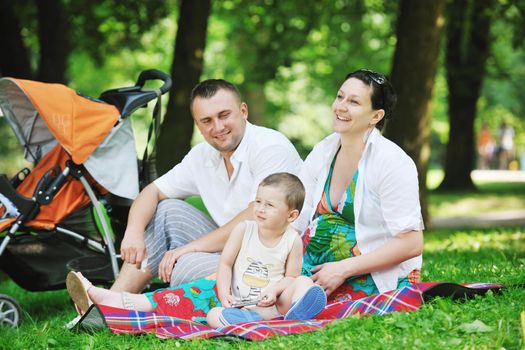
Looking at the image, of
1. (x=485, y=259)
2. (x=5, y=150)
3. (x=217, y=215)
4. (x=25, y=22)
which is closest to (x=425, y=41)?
(x=485, y=259)

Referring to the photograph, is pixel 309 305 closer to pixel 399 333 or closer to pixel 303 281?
pixel 303 281

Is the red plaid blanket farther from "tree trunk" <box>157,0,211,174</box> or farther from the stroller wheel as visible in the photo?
"tree trunk" <box>157,0,211,174</box>

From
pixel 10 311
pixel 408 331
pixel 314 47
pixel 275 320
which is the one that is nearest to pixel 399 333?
pixel 408 331

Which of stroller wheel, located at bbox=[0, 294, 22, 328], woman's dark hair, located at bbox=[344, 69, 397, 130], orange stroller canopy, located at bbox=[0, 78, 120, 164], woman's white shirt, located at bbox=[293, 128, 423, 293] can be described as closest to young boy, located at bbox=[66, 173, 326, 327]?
woman's white shirt, located at bbox=[293, 128, 423, 293]

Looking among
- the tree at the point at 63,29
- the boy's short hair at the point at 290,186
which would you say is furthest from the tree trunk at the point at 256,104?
the boy's short hair at the point at 290,186

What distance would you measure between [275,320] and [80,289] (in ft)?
3.44

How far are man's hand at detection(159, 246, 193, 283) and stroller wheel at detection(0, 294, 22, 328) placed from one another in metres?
1.02

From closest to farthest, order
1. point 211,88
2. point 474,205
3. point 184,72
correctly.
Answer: point 211,88, point 184,72, point 474,205

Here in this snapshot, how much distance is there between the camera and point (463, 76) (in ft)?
51.8

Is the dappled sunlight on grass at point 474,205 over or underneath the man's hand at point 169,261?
underneath

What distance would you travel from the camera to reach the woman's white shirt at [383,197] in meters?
4.11

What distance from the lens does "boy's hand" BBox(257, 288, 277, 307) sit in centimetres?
Result: 404

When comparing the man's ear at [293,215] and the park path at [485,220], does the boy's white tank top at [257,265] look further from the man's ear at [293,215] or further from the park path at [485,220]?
the park path at [485,220]

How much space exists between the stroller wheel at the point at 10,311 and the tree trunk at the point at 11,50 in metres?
8.39
